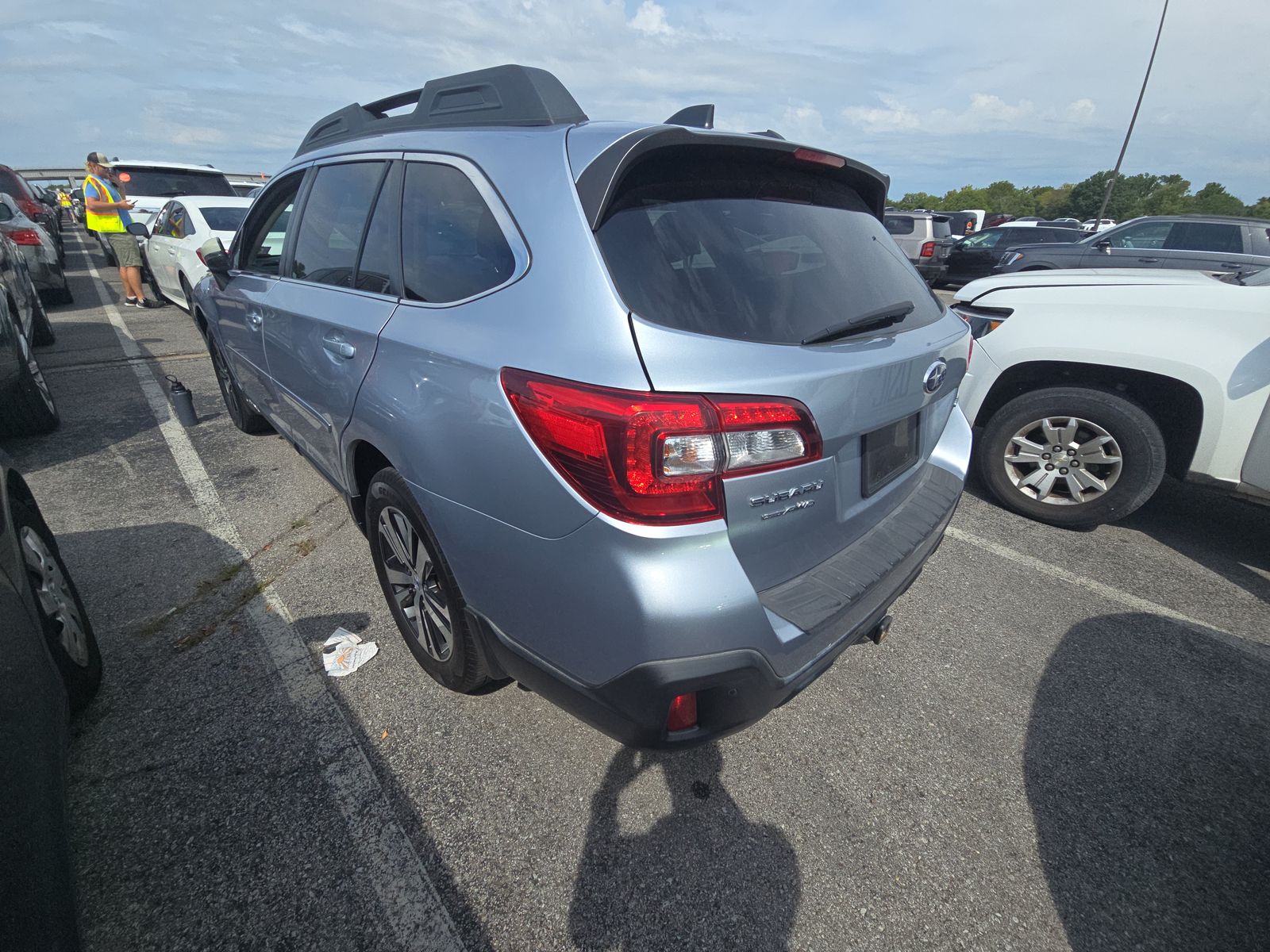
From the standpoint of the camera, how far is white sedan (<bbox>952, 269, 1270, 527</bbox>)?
2932mm

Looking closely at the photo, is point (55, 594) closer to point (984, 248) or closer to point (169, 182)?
point (169, 182)

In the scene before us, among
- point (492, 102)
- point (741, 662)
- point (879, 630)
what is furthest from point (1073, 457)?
point (492, 102)

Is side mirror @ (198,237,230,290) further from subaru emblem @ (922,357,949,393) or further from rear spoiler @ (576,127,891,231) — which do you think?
subaru emblem @ (922,357,949,393)

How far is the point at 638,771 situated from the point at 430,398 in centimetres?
130

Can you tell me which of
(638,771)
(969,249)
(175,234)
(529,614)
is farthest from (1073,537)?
(969,249)

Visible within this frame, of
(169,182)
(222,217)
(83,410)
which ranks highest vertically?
(169,182)

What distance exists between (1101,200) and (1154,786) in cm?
8366

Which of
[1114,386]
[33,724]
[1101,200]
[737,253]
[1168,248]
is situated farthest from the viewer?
[1101,200]

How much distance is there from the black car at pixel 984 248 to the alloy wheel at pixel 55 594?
47.7 feet

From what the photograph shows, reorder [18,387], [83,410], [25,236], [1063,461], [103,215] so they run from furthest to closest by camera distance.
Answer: [103,215] < [25,236] < [83,410] < [18,387] < [1063,461]

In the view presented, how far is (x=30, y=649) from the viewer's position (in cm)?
146

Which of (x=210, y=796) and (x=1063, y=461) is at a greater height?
(x=1063, y=461)

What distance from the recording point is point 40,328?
21.4ft

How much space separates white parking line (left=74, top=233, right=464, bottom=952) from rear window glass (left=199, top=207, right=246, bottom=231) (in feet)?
19.2
